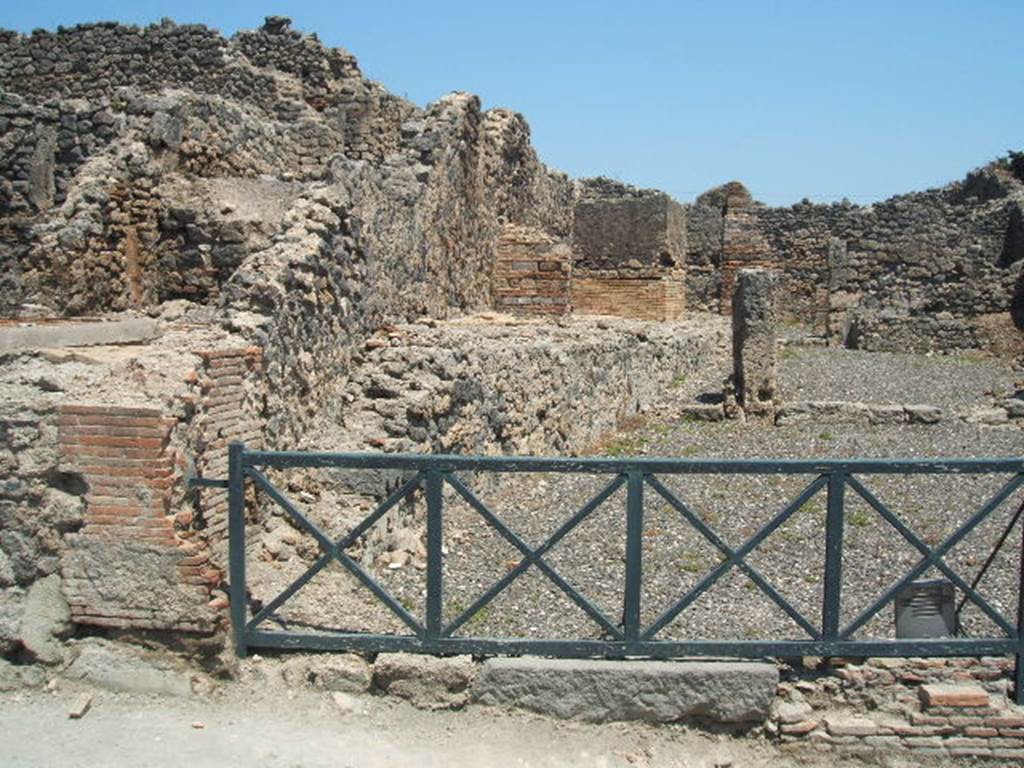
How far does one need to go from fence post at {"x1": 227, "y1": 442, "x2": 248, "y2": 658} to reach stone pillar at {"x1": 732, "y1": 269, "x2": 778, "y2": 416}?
901cm

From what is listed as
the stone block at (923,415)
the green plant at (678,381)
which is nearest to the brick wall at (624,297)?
the green plant at (678,381)

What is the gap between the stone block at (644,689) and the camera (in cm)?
431

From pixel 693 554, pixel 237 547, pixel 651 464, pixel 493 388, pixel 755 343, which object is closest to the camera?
pixel 651 464

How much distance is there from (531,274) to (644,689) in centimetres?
937

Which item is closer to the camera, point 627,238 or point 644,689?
point 644,689

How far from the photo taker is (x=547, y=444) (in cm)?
943

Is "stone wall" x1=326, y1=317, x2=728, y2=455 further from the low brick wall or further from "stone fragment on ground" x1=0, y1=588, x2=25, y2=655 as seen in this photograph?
the low brick wall

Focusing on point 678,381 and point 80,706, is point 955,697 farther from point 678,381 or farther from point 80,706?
point 678,381

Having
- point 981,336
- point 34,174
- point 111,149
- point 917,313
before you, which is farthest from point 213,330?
point 917,313

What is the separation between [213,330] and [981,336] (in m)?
19.8

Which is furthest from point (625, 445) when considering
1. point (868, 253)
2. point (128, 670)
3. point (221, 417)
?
point (868, 253)

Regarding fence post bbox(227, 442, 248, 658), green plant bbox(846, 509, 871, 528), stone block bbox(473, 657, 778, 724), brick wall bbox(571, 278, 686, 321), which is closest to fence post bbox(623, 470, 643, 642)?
stone block bbox(473, 657, 778, 724)

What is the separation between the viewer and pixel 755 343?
504 inches

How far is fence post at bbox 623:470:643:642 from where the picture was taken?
4301mm
